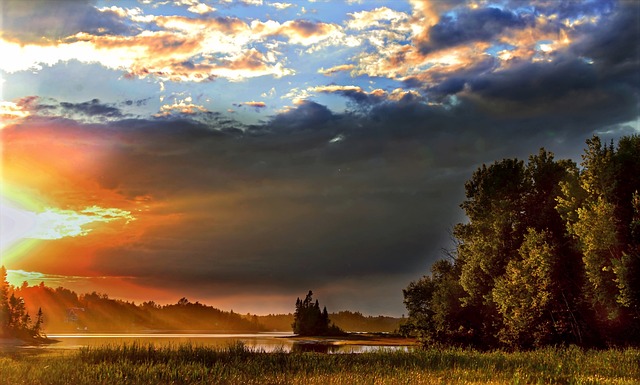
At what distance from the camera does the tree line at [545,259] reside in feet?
143

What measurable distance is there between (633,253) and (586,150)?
9.55 meters

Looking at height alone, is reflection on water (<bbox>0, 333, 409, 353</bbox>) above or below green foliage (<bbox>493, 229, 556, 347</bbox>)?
below

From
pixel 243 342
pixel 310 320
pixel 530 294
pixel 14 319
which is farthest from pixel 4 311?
pixel 530 294

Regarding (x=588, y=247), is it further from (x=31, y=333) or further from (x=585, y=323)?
(x=31, y=333)

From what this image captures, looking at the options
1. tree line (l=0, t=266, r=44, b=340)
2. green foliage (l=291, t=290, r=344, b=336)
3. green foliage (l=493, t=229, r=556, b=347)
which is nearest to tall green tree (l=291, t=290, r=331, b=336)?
green foliage (l=291, t=290, r=344, b=336)

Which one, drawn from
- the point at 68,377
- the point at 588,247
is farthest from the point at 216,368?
the point at 588,247

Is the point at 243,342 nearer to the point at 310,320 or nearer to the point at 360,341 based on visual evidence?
the point at 360,341

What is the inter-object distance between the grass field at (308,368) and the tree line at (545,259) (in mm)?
10711

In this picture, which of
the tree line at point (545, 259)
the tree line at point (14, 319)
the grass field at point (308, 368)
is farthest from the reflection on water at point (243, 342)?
the tree line at point (14, 319)

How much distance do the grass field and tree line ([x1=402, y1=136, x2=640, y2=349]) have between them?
10.7 meters

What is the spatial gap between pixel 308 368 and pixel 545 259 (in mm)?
29079

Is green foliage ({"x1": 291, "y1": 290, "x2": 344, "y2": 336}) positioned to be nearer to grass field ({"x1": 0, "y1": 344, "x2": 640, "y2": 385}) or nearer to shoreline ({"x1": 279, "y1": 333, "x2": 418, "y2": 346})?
shoreline ({"x1": 279, "y1": 333, "x2": 418, "y2": 346})

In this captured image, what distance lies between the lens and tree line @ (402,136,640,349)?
43.5 metres

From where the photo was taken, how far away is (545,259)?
160 ft
